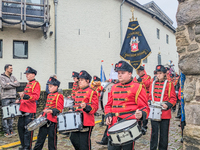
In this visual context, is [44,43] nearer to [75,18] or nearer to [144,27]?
[75,18]

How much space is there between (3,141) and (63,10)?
406 inches

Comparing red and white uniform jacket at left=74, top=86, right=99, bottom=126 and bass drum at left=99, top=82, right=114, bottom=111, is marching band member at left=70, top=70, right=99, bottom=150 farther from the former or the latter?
bass drum at left=99, top=82, right=114, bottom=111

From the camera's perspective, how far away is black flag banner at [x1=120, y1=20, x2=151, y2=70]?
6984 mm

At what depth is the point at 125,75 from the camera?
10.7 ft

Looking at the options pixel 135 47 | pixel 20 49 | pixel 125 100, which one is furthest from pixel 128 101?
pixel 20 49

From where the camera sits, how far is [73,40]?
46.2 ft

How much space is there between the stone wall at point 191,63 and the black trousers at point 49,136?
269 centimetres

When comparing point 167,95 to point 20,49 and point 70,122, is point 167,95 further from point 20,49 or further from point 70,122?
point 20,49

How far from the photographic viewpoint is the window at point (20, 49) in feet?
40.0

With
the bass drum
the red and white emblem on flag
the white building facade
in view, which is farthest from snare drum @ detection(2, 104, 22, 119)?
the white building facade

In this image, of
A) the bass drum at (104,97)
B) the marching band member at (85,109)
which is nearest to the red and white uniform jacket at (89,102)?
the marching band member at (85,109)

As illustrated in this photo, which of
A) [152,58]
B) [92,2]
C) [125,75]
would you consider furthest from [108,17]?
[125,75]

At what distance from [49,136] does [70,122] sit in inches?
33.8

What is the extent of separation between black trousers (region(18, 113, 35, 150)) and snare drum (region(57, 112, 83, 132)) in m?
1.54
